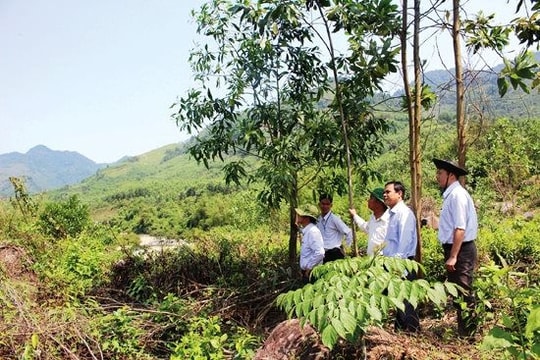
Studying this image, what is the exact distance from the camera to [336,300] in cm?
266

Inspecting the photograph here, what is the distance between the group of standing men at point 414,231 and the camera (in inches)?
157

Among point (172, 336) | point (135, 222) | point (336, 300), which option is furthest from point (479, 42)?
point (135, 222)

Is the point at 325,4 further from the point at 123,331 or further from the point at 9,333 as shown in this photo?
the point at 9,333

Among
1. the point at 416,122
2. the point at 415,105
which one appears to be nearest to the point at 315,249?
the point at 416,122

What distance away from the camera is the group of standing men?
3992 millimetres

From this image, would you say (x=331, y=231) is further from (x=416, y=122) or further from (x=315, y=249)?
(x=416, y=122)

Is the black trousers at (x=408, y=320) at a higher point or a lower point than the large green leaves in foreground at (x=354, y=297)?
lower

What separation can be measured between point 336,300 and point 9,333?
364 centimetres

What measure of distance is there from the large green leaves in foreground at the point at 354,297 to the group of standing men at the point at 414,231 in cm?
95

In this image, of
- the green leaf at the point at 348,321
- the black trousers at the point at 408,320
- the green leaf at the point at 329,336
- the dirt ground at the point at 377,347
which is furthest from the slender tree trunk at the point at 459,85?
the green leaf at the point at 329,336

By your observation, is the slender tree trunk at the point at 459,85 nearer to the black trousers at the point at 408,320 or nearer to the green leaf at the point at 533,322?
the black trousers at the point at 408,320

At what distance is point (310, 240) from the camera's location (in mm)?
5051

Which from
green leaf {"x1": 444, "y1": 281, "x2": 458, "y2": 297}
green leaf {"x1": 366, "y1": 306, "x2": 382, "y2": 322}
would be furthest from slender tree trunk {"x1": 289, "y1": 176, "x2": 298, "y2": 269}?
green leaf {"x1": 366, "y1": 306, "x2": 382, "y2": 322}

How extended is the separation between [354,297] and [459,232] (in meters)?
1.65
